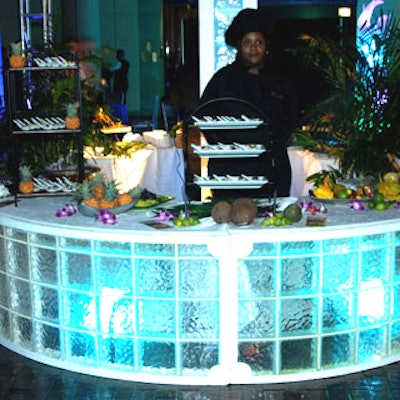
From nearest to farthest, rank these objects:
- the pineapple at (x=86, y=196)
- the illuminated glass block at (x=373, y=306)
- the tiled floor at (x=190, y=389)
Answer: the tiled floor at (x=190, y=389)
the illuminated glass block at (x=373, y=306)
the pineapple at (x=86, y=196)

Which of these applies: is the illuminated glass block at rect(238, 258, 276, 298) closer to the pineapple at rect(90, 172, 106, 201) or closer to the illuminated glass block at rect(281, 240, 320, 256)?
the illuminated glass block at rect(281, 240, 320, 256)

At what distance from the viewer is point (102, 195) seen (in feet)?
12.9

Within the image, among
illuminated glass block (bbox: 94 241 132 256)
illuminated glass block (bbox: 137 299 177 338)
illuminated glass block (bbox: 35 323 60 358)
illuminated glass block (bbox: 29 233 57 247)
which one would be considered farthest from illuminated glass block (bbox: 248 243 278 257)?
illuminated glass block (bbox: 35 323 60 358)

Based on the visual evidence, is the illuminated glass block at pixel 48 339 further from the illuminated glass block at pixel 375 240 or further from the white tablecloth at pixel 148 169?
the white tablecloth at pixel 148 169

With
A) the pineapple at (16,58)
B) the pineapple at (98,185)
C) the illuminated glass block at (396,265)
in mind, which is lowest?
the illuminated glass block at (396,265)

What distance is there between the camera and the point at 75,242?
377 centimetres

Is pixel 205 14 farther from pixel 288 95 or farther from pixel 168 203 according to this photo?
pixel 168 203

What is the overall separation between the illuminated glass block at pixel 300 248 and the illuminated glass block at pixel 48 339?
1169mm

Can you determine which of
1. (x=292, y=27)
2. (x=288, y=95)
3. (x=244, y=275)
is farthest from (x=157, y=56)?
(x=244, y=275)

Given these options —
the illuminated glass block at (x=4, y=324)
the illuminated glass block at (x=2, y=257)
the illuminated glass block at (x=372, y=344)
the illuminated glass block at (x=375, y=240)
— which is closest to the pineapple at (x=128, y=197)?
the illuminated glass block at (x=2, y=257)

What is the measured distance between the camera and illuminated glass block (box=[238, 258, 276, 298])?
3.63m

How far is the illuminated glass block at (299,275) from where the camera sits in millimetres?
3649

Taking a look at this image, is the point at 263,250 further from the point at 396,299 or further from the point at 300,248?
the point at 396,299

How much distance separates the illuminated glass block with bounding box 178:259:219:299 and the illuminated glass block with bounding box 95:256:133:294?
0.24m
